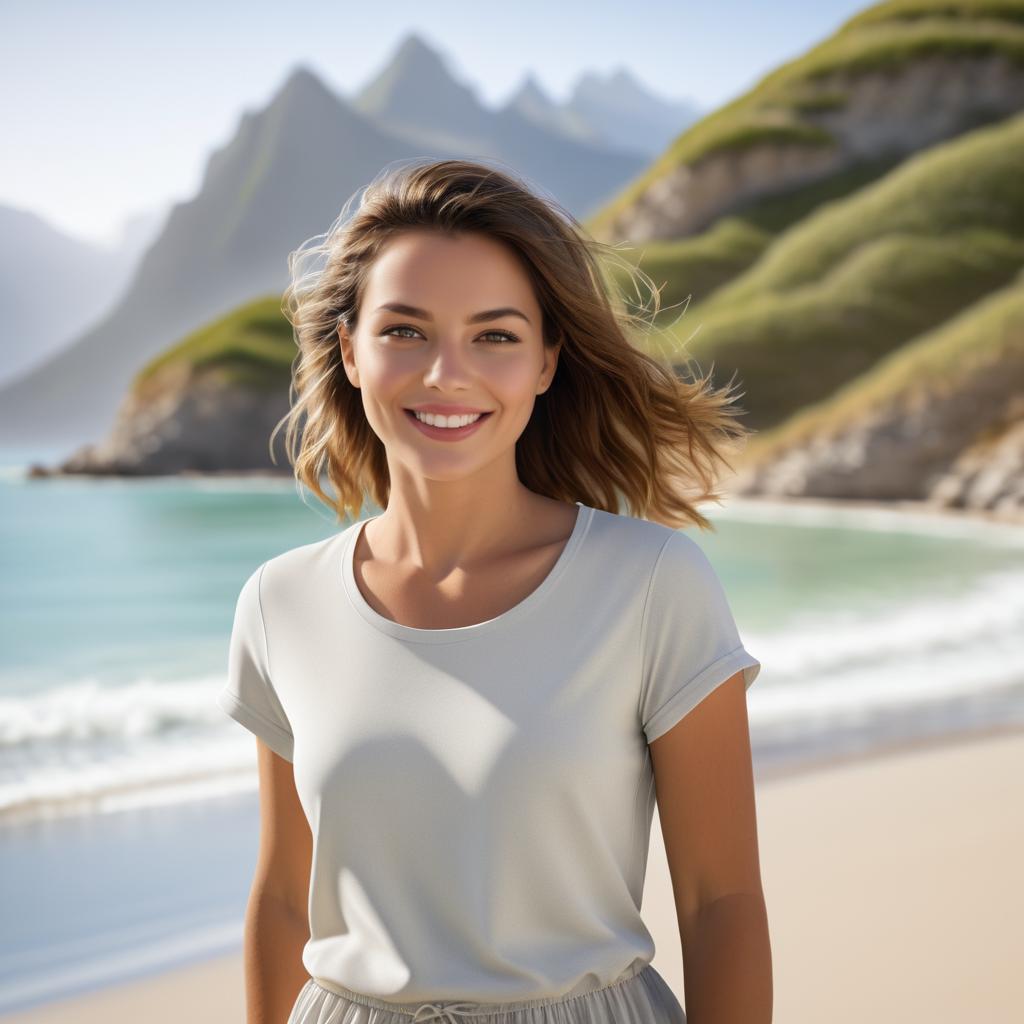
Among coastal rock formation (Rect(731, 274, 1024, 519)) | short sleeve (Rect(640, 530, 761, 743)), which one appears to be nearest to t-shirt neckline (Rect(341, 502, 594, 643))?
short sleeve (Rect(640, 530, 761, 743))

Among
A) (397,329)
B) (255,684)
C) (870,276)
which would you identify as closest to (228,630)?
(255,684)

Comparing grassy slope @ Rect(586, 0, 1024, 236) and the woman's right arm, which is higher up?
grassy slope @ Rect(586, 0, 1024, 236)

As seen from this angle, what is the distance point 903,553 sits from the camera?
22016 mm

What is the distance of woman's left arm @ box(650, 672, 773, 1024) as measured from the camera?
170 cm

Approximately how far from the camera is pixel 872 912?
473 centimetres

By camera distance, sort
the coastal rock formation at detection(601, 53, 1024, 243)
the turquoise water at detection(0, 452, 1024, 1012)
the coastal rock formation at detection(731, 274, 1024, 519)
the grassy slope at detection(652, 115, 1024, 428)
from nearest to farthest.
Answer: the turquoise water at detection(0, 452, 1024, 1012), the coastal rock formation at detection(731, 274, 1024, 519), the grassy slope at detection(652, 115, 1024, 428), the coastal rock formation at detection(601, 53, 1024, 243)

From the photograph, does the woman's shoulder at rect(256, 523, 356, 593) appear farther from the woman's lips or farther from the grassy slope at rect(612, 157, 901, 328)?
the grassy slope at rect(612, 157, 901, 328)

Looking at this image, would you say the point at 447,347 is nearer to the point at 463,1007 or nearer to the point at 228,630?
the point at 463,1007

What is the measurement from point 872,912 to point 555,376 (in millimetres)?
3256

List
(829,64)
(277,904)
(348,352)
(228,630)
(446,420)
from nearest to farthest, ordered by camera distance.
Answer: (446,420), (277,904), (348,352), (228,630), (829,64)

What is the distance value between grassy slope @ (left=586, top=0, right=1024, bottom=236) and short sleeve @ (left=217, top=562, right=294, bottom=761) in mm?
65533

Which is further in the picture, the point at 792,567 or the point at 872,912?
the point at 792,567

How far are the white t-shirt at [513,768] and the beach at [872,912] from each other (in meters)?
2.57

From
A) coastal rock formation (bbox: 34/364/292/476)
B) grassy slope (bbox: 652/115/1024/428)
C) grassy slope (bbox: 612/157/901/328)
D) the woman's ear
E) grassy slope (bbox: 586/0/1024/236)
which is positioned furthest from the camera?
grassy slope (bbox: 586/0/1024/236)
